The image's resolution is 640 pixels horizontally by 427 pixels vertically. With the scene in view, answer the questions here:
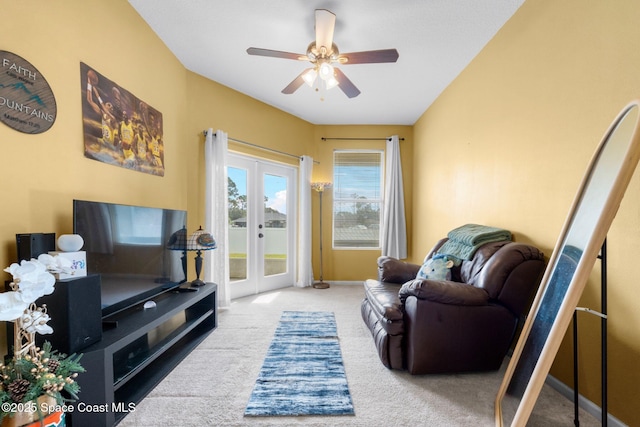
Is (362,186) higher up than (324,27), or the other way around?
(324,27)

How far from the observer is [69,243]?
1.47 metres

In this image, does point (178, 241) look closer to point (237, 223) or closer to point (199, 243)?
point (199, 243)

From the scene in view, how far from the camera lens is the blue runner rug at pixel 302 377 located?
1.61 m

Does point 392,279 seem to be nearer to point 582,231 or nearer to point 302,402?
point 302,402

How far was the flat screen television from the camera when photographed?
1.65 meters

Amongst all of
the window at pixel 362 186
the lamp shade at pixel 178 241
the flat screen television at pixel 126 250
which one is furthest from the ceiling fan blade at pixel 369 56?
the window at pixel 362 186

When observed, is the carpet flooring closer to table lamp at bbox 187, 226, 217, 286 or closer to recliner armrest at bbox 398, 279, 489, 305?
recliner armrest at bbox 398, 279, 489, 305

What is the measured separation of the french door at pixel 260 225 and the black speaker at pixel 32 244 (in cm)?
228

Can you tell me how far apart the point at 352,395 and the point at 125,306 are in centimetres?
166

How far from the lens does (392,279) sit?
2840 millimetres

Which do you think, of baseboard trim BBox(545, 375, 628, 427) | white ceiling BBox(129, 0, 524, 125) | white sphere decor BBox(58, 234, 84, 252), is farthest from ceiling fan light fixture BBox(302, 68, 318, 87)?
baseboard trim BBox(545, 375, 628, 427)

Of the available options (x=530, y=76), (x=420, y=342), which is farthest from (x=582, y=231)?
(x=530, y=76)

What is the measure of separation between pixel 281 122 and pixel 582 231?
3804mm

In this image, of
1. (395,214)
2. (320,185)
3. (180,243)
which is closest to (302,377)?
(180,243)
